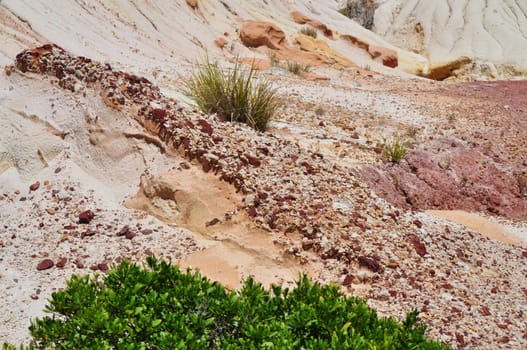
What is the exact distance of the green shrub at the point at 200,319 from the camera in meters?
3.11

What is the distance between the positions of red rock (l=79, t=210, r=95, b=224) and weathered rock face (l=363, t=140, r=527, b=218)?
3.61 m

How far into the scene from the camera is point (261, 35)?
1909cm

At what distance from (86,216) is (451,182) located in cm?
558

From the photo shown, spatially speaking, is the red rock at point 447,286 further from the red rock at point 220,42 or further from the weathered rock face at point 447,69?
the weathered rock face at point 447,69

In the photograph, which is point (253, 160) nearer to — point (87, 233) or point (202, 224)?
point (202, 224)

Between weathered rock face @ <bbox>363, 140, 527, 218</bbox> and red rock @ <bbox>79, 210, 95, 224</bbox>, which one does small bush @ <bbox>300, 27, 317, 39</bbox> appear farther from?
red rock @ <bbox>79, 210, 95, 224</bbox>

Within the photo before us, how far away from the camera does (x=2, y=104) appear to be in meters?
7.11

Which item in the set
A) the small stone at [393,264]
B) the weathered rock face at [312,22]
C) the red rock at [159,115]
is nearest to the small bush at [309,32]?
the weathered rock face at [312,22]

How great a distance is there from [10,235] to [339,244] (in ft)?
10.2

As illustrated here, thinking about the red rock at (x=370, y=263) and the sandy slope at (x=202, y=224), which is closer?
the sandy slope at (x=202, y=224)

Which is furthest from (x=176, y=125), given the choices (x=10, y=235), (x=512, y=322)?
(x=512, y=322)

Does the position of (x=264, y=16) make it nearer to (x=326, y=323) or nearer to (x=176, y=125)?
(x=176, y=125)

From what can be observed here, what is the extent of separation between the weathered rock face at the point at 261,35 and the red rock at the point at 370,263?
47.8 feet

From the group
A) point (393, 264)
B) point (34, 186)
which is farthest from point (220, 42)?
point (393, 264)
